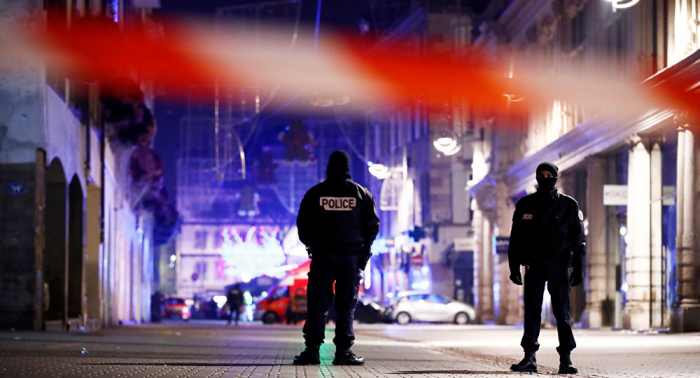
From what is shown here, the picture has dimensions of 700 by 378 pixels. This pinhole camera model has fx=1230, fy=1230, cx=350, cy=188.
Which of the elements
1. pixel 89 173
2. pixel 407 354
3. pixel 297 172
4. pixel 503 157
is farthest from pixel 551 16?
pixel 297 172

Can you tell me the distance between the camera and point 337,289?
38.4ft

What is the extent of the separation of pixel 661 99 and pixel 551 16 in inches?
451

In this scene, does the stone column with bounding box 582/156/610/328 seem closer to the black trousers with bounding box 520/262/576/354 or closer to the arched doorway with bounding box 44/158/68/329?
the arched doorway with bounding box 44/158/68/329

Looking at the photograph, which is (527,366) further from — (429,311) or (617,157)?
(429,311)

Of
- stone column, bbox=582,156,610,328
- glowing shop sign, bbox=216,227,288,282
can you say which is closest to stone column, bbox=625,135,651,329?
stone column, bbox=582,156,610,328

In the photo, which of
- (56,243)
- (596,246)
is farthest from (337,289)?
(596,246)

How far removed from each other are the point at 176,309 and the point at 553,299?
5839 centimetres

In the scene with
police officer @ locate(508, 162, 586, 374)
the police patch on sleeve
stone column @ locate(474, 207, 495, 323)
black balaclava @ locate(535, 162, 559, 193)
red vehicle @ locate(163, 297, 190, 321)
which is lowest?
red vehicle @ locate(163, 297, 190, 321)

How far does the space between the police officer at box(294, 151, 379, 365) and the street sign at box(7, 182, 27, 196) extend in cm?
1271

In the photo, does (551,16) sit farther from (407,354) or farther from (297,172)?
(297,172)

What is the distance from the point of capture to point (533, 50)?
4025 centimetres

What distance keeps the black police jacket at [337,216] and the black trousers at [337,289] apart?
13 centimetres

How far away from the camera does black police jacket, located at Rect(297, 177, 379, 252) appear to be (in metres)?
11.6

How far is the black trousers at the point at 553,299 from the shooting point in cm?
1083
